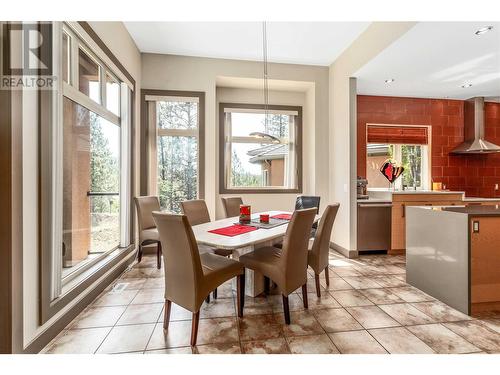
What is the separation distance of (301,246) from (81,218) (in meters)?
2.45

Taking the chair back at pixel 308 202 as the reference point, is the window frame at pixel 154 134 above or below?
above

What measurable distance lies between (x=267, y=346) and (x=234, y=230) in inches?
37.9

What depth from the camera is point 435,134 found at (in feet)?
15.5

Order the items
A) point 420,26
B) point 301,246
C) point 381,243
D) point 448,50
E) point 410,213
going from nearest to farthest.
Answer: point 301,246 < point 420,26 < point 410,213 < point 448,50 < point 381,243

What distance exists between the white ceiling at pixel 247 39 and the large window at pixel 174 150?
2.71 ft

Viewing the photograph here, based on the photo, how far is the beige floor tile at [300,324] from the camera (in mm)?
1941

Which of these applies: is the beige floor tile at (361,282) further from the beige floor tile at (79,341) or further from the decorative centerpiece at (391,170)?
the beige floor tile at (79,341)

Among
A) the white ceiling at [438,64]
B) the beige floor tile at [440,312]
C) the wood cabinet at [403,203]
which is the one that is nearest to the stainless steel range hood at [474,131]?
the white ceiling at [438,64]

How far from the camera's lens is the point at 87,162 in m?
2.87

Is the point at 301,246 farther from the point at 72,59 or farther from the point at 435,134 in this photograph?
the point at 435,134

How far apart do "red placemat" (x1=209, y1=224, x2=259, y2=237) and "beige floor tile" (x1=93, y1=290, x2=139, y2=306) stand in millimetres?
1139

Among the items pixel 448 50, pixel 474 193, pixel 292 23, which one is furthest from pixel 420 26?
pixel 474 193

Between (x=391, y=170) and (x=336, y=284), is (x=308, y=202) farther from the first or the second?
(x=391, y=170)

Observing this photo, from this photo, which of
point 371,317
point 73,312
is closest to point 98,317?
point 73,312
